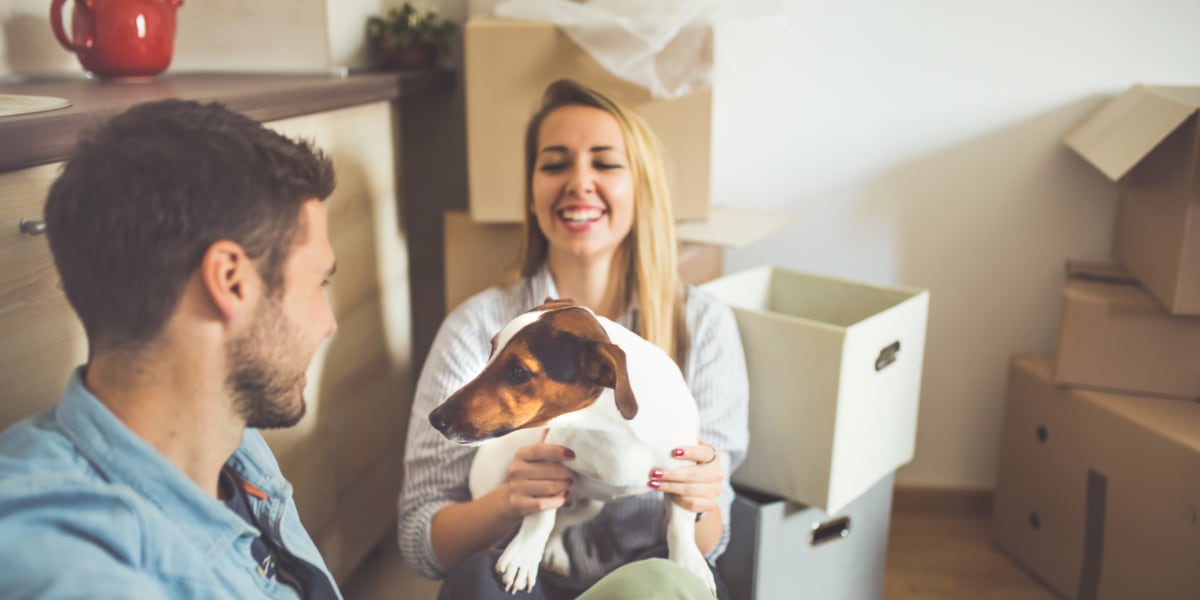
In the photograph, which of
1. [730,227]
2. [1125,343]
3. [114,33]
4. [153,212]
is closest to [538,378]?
[153,212]

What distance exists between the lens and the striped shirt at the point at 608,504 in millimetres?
998

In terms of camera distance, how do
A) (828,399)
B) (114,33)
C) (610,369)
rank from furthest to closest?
(828,399)
(114,33)
(610,369)

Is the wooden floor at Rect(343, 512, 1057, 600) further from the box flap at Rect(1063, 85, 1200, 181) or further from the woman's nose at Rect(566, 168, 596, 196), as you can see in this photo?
the woman's nose at Rect(566, 168, 596, 196)

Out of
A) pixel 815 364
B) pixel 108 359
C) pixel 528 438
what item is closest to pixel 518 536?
pixel 528 438

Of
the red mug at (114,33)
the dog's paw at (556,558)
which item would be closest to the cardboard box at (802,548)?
the dog's paw at (556,558)

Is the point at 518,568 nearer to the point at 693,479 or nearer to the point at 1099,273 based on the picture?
the point at 693,479

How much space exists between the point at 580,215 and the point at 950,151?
1227mm

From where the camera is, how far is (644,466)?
28.3 inches

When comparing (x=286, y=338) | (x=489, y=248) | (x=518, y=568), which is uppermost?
(x=286, y=338)

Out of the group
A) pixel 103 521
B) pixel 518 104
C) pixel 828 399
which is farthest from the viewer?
pixel 518 104

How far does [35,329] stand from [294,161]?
0.35m

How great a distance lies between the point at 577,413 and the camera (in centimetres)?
67

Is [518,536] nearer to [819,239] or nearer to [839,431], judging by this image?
[839,431]

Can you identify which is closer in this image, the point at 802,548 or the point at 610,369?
the point at 610,369
